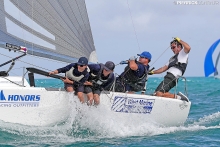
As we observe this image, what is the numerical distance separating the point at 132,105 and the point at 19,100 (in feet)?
6.06

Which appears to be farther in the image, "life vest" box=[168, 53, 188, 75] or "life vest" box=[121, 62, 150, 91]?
"life vest" box=[168, 53, 188, 75]

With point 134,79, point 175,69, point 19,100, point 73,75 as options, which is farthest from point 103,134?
point 175,69

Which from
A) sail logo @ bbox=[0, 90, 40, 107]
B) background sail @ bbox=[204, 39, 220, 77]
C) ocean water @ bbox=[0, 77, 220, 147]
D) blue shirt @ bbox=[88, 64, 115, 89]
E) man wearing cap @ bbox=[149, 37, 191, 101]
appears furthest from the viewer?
background sail @ bbox=[204, 39, 220, 77]

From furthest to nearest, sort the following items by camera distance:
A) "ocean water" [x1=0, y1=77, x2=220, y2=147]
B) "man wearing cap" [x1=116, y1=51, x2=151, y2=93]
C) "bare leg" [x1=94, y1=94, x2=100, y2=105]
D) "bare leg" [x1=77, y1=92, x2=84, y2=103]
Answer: "man wearing cap" [x1=116, y1=51, x2=151, y2=93] < "bare leg" [x1=94, y1=94, x2=100, y2=105] < "bare leg" [x1=77, y1=92, x2=84, y2=103] < "ocean water" [x1=0, y1=77, x2=220, y2=147]

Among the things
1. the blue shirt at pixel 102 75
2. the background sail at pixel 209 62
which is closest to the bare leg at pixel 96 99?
the blue shirt at pixel 102 75

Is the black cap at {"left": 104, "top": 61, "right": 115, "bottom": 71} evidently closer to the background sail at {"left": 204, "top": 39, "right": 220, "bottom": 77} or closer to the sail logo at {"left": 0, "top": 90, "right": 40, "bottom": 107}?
the sail logo at {"left": 0, "top": 90, "right": 40, "bottom": 107}

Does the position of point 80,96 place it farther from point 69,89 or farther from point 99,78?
point 99,78

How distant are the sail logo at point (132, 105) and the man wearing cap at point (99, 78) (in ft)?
0.96

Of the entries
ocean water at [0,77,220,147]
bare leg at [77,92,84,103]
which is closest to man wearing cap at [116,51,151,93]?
ocean water at [0,77,220,147]

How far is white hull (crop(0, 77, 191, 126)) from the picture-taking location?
20.3ft

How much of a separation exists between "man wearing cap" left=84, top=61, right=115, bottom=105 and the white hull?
0.13 metres

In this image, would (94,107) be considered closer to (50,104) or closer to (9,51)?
(50,104)

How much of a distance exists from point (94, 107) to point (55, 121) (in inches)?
24.9

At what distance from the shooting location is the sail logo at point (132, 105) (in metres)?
6.95
